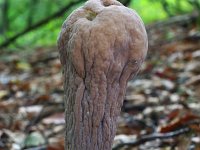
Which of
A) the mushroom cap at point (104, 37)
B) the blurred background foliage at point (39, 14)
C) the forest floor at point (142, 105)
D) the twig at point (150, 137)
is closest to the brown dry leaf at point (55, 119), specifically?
the forest floor at point (142, 105)

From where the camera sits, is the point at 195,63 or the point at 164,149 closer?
the point at 164,149

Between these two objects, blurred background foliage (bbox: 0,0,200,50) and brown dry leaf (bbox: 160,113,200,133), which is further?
blurred background foliage (bbox: 0,0,200,50)

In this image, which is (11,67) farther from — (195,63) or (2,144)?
(2,144)

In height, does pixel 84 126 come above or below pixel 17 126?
above

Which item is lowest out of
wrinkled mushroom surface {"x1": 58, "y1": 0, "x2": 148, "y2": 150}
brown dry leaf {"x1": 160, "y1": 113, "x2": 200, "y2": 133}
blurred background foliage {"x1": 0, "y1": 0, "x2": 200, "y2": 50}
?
blurred background foliage {"x1": 0, "y1": 0, "x2": 200, "y2": 50}

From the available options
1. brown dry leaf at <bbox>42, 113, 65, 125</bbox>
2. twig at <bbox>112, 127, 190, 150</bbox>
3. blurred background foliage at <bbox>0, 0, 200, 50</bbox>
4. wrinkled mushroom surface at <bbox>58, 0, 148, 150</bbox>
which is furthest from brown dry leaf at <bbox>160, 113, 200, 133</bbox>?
blurred background foliage at <bbox>0, 0, 200, 50</bbox>

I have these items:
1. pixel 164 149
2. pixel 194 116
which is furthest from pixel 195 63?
pixel 164 149

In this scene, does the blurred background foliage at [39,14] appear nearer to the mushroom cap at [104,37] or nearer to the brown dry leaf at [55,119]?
the brown dry leaf at [55,119]

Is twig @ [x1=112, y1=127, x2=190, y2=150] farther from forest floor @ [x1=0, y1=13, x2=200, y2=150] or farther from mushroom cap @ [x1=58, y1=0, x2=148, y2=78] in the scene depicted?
mushroom cap @ [x1=58, y1=0, x2=148, y2=78]
